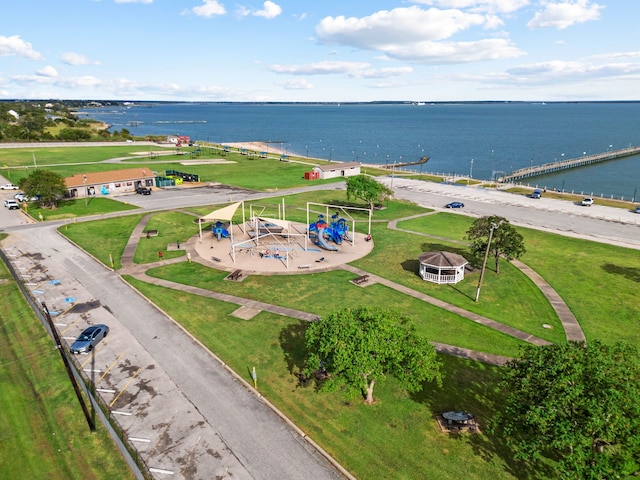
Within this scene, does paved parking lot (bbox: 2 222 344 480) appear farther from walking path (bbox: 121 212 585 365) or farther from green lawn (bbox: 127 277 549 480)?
walking path (bbox: 121 212 585 365)

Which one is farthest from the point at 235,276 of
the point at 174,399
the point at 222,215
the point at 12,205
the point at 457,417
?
the point at 12,205

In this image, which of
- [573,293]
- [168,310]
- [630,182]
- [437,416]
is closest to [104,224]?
[168,310]

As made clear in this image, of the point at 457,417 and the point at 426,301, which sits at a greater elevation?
the point at 457,417

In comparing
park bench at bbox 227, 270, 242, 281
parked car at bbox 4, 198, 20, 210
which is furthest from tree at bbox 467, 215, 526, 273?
parked car at bbox 4, 198, 20, 210

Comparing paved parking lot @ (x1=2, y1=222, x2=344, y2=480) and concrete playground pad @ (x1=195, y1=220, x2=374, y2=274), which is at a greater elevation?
concrete playground pad @ (x1=195, y1=220, x2=374, y2=274)

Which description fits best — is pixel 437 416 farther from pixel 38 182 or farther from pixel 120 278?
pixel 38 182

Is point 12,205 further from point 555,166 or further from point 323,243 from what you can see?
point 555,166

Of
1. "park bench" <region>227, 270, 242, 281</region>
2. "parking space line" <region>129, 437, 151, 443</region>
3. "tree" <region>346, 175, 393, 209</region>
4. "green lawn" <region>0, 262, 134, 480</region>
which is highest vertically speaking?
"tree" <region>346, 175, 393, 209</region>
